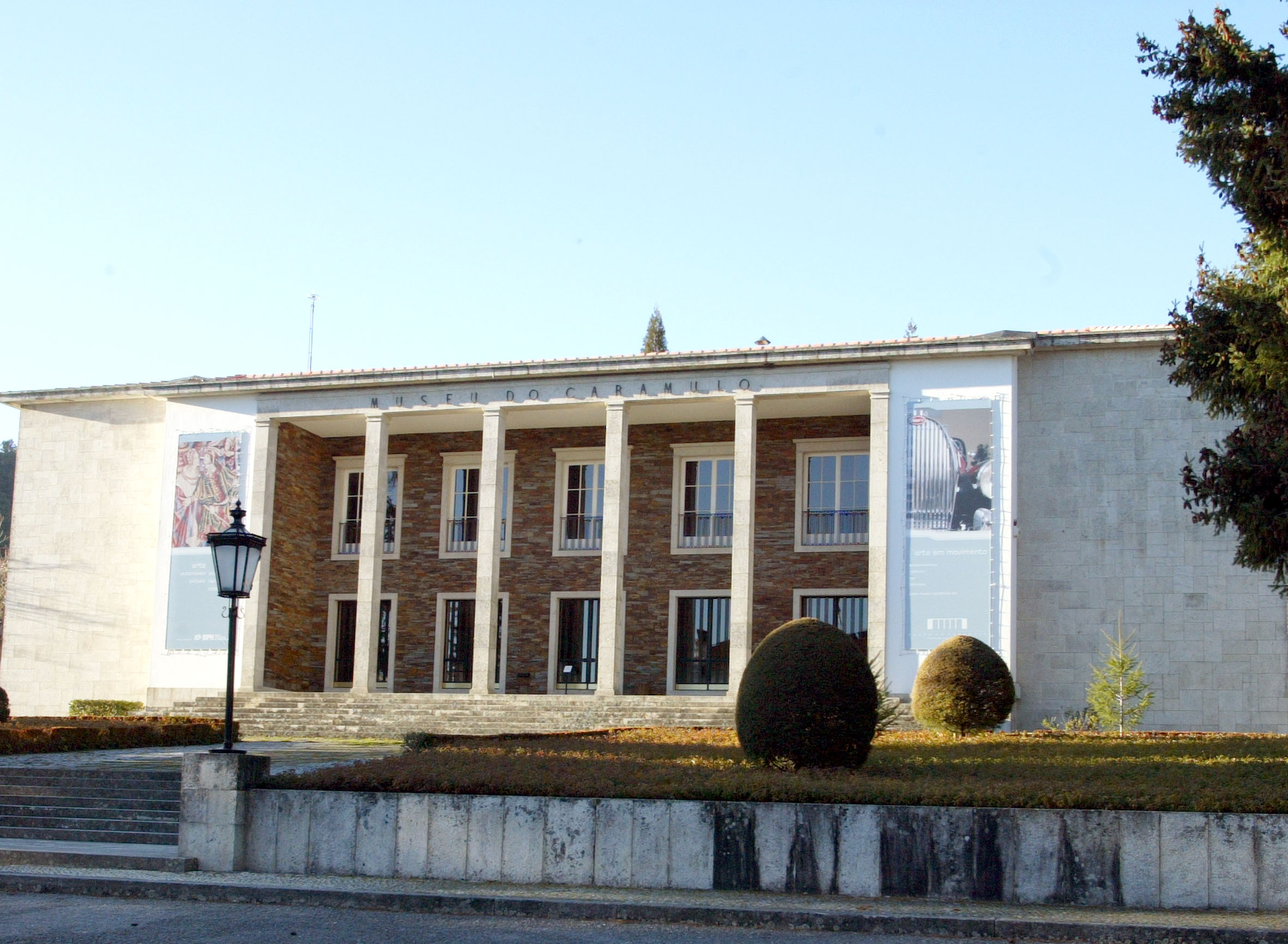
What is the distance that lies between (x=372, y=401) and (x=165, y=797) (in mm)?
15476

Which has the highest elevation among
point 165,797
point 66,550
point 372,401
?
point 372,401

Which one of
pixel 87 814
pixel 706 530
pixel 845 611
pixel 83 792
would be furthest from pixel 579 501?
pixel 87 814

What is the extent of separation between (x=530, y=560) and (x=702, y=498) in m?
4.62

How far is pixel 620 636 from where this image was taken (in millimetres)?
30203

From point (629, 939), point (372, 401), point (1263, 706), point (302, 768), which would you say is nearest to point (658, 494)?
point (372, 401)

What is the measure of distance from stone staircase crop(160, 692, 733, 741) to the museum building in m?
0.32

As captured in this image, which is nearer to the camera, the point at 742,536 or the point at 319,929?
the point at 319,929

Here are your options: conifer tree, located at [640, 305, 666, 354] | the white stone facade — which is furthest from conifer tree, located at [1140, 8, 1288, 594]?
conifer tree, located at [640, 305, 666, 354]

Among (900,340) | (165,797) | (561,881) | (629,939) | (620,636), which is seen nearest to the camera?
(629,939)

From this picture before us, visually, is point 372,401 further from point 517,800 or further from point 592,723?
point 517,800

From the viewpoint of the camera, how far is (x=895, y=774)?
14773 millimetres

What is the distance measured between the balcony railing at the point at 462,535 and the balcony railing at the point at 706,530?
4.70 metres

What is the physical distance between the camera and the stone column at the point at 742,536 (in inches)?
1122

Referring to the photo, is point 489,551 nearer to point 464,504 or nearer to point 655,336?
point 464,504
